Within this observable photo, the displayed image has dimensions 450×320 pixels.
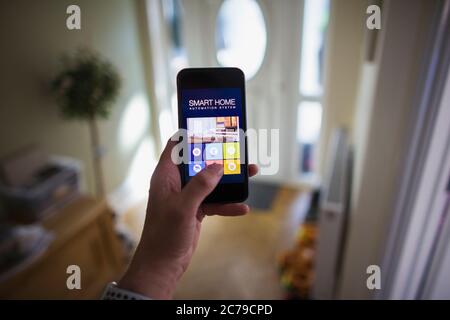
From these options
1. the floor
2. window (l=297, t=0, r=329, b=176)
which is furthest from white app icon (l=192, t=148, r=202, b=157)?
window (l=297, t=0, r=329, b=176)

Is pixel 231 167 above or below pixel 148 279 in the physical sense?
above

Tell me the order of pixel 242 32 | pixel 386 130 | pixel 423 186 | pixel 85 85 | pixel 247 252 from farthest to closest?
pixel 247 252 < pixel 85 85 < pixel 386 130 < pixel 423 186 < pixel 242 32

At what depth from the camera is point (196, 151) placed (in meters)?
0.47

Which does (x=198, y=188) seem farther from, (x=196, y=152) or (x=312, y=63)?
(x=312, y=63)

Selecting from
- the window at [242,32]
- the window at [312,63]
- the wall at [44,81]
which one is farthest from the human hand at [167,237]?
the wall at [44,81]

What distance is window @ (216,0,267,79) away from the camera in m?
0.53

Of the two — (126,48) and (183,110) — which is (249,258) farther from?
(183,110)

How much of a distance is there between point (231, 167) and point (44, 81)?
1356mm

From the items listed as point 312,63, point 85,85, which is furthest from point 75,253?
point 312,63

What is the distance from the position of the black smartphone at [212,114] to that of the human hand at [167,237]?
0.08 ft

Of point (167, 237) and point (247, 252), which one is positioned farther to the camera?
point (247, 252)

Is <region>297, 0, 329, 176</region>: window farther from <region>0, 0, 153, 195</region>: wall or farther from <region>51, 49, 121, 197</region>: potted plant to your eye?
<region>51, 49, 121, 197</region>: potted plant

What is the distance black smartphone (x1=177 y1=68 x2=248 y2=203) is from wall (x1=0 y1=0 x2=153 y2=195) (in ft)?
2.23
